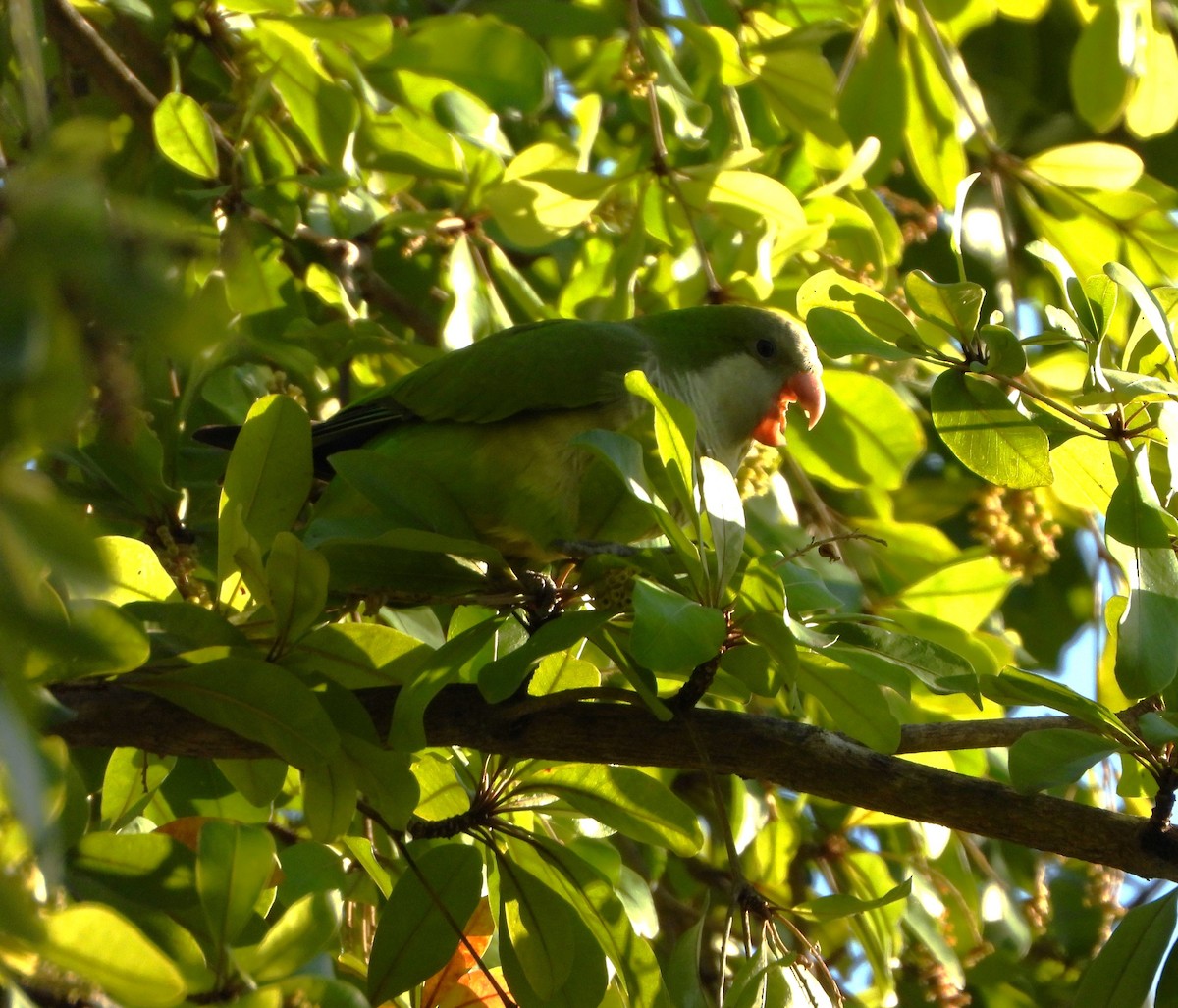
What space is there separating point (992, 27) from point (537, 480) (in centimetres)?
289

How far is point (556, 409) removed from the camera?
2281mm

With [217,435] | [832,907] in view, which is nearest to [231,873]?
[832,907]

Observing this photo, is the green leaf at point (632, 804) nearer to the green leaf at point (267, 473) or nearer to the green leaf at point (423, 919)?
the green leaf at point (423, 919)

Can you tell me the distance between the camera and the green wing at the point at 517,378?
2260 millimetres

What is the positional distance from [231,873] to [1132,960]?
1.02 meters

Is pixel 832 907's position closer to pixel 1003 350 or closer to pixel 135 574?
pixel 1003 350

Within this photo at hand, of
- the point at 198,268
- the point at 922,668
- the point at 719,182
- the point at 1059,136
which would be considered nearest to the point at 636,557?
the point at 922,668

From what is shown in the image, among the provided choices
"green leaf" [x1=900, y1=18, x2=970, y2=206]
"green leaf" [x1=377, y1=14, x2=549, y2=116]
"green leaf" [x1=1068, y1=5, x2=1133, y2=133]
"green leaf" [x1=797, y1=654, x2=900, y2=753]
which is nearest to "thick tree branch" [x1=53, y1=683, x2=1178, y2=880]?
"green leaf" [x1=797, y1=654, x2=900, y2=753]

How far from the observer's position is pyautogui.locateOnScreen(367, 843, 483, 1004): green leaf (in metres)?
1.42

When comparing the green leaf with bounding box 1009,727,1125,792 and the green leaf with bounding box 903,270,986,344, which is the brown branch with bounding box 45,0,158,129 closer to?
the green leaf with bounding box 903,270,986,344

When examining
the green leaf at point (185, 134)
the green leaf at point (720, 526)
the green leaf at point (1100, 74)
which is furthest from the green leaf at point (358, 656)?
the green leaf at point (1100, 74)

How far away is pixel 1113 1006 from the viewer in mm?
1428

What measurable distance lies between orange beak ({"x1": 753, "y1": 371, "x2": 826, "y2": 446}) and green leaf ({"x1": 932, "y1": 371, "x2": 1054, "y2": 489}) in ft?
3.41

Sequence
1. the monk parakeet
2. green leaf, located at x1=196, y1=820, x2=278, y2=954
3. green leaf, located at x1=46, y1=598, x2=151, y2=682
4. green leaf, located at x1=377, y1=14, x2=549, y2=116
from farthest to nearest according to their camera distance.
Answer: green leaf, located at x1=377, y1=14, x2=549, y2=116 → the monk parakeet → green leaf, located at x1=196, y1=820, x2=278, y2=954 → green leaf, located at x1=46, y1=598, x2=151, y2=682
